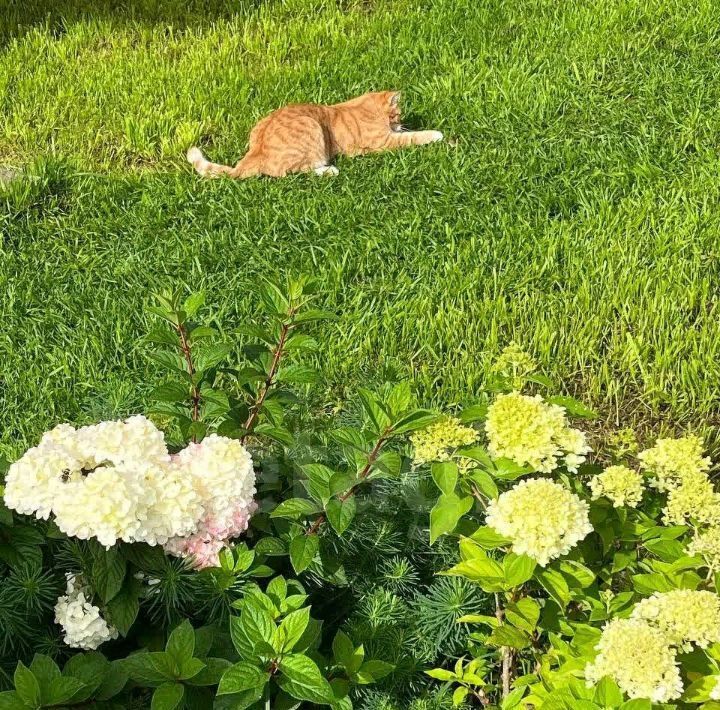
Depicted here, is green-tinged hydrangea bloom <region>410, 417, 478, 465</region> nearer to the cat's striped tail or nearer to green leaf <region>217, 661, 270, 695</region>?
green leaf <region>217, 661, 270, 695</region>

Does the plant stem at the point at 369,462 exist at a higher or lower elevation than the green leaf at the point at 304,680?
higher

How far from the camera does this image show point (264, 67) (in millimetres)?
5508

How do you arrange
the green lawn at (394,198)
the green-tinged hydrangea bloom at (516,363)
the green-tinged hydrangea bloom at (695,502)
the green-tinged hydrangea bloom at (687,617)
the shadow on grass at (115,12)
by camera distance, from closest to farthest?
the green-tinged hydrangea bloom at (687,617)
the green-tinged hydrangea bloom at (695,502)
the green-tinged hydrangea bloom at (516,363)
the green lawn at (394,198)
the shadow on grass at (115,12)

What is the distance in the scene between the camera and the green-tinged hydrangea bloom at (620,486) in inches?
76.7

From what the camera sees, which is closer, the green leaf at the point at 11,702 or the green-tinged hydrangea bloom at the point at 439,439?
the green leaf at the point at 11,702

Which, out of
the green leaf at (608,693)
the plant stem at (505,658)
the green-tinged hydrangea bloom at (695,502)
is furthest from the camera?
the plant stem at (505,658)

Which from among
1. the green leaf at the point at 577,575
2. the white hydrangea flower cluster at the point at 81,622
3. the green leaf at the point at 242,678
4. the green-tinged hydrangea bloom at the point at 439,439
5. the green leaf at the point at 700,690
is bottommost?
the green leaf at the point at 700,690

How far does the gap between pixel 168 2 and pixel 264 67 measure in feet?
4.71

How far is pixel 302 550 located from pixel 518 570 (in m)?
0.43

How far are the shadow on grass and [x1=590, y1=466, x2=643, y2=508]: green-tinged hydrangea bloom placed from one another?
5.10 meters

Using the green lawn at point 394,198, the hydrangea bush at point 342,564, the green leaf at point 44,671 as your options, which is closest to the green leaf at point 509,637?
the hydrangea bush at point 342,564

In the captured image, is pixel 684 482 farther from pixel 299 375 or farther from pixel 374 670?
pixel 299 375

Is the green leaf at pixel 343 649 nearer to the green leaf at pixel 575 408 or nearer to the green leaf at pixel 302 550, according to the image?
the green leaf at pixel 302 550

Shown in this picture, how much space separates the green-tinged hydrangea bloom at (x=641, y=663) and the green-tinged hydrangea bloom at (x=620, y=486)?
0.40 metres
